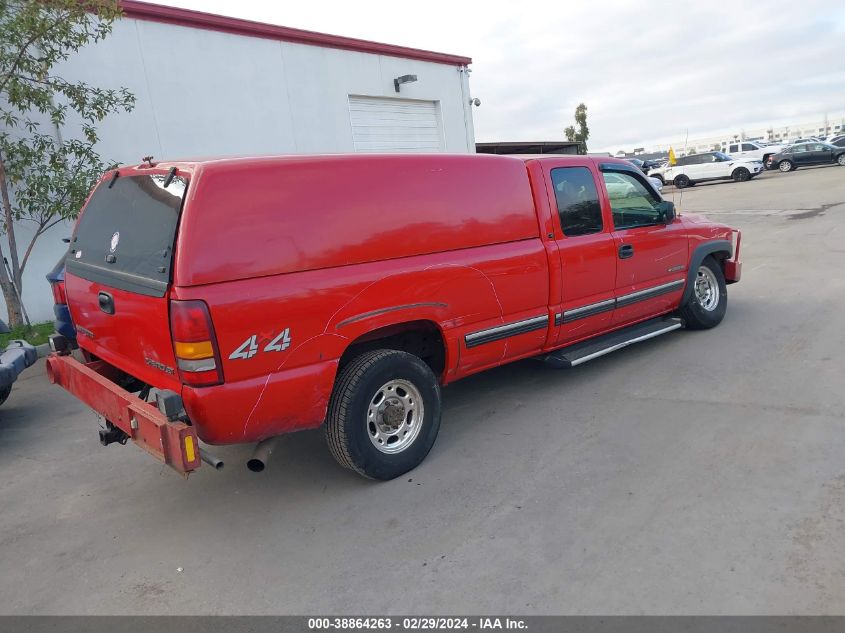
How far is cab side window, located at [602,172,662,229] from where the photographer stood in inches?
205

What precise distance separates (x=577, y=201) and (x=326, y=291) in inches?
98.1

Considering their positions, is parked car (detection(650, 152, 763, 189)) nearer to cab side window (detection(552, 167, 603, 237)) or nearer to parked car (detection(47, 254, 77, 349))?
cab side window (detection(552, 167, 603, 237))

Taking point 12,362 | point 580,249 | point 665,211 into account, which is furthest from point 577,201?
point 12,362

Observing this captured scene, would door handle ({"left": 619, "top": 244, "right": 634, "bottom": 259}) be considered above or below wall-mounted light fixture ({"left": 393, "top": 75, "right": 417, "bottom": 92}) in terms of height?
below

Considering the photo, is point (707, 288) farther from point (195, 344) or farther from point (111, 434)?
point (111, 434)

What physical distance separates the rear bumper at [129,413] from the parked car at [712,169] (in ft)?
98.8

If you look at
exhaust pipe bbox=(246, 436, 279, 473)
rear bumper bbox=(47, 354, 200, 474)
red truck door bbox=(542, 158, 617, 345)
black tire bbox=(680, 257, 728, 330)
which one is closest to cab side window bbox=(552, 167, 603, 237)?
red truck door bbox=(542, 158, 617, 345)

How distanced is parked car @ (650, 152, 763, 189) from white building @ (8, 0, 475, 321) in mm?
19953

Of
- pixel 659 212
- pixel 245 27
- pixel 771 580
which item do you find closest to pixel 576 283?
pixel 659 212

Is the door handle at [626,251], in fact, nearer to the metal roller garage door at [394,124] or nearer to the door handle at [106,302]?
the door handle at [106,302]

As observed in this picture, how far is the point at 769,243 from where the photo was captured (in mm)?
11312

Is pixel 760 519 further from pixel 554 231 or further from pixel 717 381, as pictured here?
pixel 554 231

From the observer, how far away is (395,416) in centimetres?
385

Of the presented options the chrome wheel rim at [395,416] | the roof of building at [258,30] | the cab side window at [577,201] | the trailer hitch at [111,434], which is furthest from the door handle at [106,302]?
the roof of building at [258,30]
